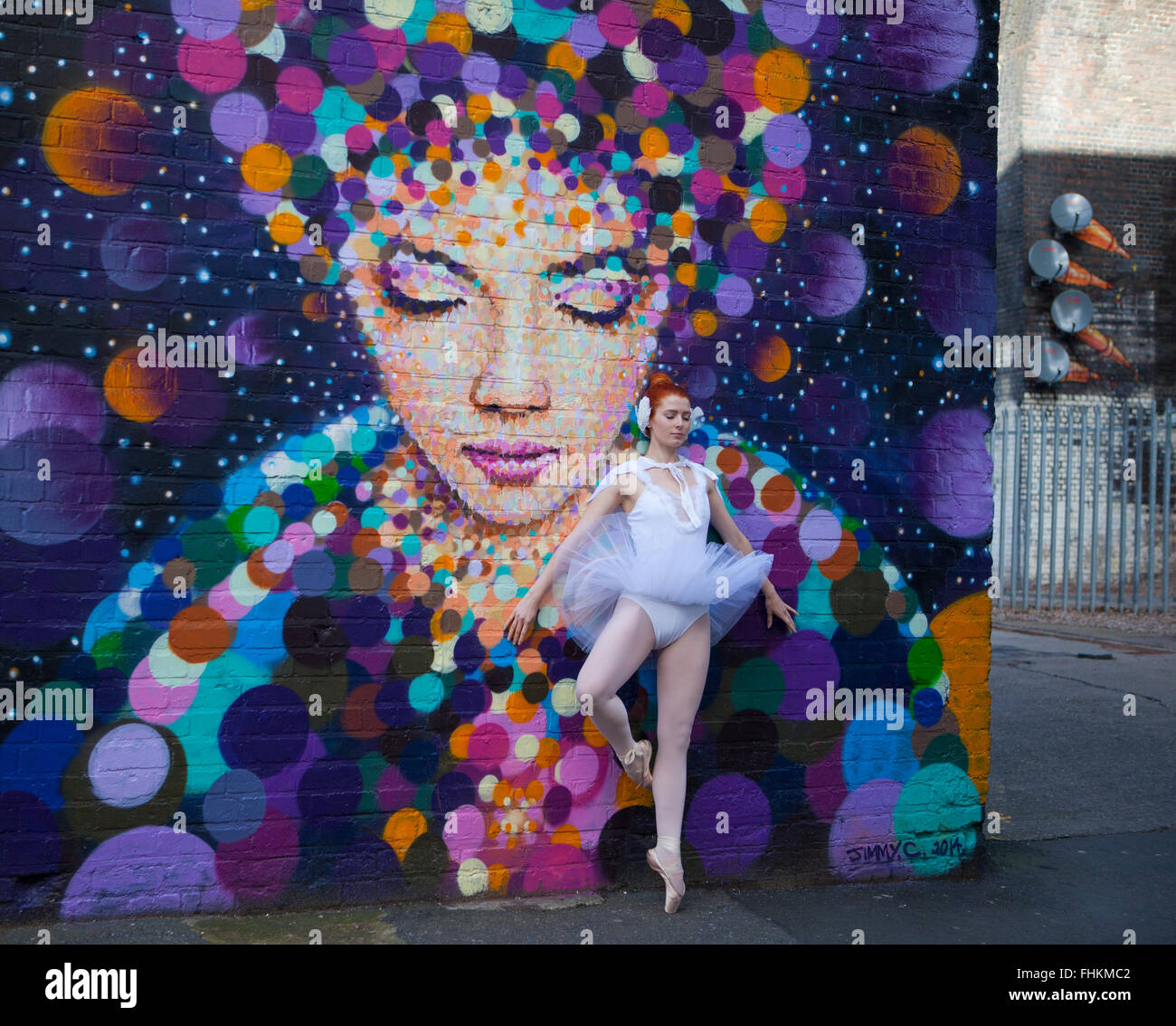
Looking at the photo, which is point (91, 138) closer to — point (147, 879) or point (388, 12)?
point (388, 12)

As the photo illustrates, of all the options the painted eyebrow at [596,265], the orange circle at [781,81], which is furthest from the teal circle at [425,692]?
the orange circle at [781,81]

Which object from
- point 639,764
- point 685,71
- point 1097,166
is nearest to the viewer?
point 639,764

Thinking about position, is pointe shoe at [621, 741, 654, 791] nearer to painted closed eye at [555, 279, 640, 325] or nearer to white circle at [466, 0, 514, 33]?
painted closed eye at [555, 279, 640, 325]

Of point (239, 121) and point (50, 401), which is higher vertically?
point (239, 121)

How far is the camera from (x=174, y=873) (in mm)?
3971

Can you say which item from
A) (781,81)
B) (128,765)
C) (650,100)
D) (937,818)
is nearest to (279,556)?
(128,765)

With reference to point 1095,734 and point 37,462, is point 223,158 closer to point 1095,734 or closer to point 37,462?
point 37,462

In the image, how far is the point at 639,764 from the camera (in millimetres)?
4254

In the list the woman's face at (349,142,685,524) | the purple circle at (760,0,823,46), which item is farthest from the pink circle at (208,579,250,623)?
the purple circle at (760,0,823,46)

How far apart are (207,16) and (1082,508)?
13020 millimetres

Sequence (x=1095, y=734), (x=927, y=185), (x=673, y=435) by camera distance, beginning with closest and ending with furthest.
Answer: (x=673, y=435)
(x=927, y=185)
(x=1095, y=734)

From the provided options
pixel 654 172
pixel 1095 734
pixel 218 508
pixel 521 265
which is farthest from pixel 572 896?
pixel 1095 734
